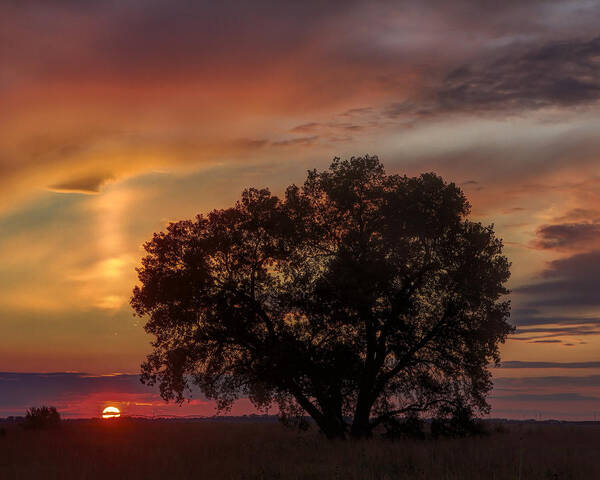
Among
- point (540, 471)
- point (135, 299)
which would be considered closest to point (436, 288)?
point (540, 471)

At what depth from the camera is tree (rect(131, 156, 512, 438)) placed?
33.1 metres

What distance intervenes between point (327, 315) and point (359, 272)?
9.34 ft

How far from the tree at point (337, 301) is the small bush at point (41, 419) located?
17.3 metres

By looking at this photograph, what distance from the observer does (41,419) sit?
48.6 meters

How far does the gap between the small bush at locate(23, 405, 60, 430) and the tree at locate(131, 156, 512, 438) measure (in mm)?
17330

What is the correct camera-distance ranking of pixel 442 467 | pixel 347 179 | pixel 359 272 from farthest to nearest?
1. pixel 347 179
2. pixel 359 272
3. pixel 442 467

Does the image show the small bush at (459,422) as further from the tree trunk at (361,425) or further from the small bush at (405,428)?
the tree trunk at (361,425)

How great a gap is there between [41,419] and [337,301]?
2610 cm

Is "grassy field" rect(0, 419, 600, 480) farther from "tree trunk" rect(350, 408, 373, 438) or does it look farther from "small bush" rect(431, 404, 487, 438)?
"tree trunk" rect(350, 408, 373, 438)

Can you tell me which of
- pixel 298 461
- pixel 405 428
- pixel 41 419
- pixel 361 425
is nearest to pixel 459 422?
pixel 405 428

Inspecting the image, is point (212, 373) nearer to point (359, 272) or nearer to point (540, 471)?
point (359, 272)

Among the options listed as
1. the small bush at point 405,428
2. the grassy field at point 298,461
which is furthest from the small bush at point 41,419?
the small bush at point 405,428

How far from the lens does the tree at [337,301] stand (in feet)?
109

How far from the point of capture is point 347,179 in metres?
34.2
